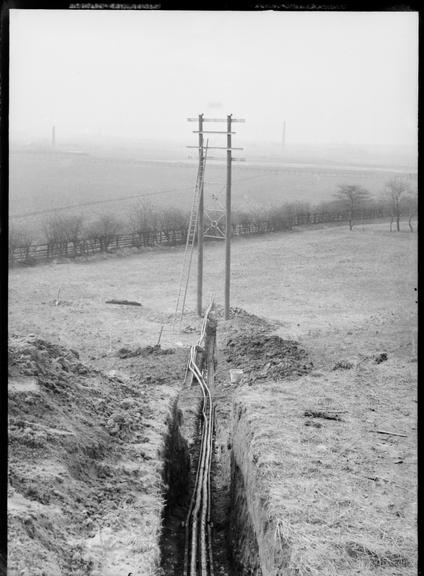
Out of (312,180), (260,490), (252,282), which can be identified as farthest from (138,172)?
(260,490)

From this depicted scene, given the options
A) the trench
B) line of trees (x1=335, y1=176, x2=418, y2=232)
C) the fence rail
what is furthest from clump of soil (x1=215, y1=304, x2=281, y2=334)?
line of trees (x1=335, y1=176, x2=418, y2=232)

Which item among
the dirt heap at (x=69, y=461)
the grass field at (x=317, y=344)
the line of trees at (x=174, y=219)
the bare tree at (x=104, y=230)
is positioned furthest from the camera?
the bare tree at (x=104, y=230)

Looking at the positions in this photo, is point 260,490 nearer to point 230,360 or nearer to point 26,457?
point 26,457

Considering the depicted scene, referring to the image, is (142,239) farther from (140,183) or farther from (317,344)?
(140,183)

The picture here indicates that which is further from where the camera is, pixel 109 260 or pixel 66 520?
pixel 109 260

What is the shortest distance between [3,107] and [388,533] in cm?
626

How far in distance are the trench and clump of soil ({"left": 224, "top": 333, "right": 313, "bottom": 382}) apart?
1244 mm

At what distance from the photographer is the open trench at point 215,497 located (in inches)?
350

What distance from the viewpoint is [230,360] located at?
16.4 m

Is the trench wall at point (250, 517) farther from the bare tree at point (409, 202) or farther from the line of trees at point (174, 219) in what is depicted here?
the bare tree at point (409, 202)

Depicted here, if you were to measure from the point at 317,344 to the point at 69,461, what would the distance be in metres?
10.4

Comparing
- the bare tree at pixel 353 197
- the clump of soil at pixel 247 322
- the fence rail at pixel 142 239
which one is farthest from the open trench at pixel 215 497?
the bare tree at pixel 353 197

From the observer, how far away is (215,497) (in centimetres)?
1127

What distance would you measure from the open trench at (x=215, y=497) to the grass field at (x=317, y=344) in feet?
3.23
